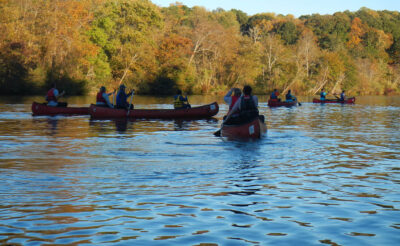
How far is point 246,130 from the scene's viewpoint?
17.2 meters

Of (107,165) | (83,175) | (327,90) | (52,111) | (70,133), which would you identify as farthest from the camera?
(327,90)

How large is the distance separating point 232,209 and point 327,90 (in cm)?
7955

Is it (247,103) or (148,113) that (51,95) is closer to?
(148,113)

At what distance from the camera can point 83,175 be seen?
10.4 m

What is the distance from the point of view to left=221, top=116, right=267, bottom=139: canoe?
55.7 ft

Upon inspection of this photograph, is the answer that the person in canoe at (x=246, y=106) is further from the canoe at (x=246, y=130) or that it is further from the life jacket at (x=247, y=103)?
the canoe at (x=246, y=130)

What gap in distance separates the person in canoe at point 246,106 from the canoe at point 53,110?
44.7 ft

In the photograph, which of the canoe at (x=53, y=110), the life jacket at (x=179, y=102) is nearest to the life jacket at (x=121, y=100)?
the life jacket at (x=179, y=102)

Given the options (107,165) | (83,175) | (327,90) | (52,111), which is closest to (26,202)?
(83,175)

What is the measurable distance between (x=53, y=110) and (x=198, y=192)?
21666 millimetres

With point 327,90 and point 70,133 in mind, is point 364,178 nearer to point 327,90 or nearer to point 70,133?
point 70,133

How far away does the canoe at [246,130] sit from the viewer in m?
17.0

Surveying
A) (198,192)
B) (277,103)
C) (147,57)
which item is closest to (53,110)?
(277,103)

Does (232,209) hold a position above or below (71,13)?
below
